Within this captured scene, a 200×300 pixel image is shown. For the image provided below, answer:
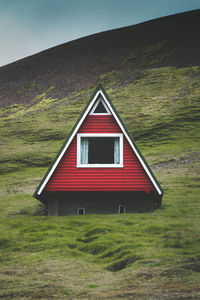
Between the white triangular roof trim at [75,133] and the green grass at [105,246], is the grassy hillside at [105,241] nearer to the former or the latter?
the green grass at [105,246]

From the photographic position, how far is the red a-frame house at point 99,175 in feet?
78.5

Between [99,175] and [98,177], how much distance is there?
144 mm

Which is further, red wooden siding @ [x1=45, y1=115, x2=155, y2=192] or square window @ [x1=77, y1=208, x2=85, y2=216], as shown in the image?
square window @ [x1=77, y1=208, x2=85, y2=216]

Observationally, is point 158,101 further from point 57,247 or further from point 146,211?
point 57,247

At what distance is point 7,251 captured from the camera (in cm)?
1917

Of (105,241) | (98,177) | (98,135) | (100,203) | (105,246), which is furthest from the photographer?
(100,203)

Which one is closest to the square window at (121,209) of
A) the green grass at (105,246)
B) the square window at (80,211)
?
the green grass at (105,246)

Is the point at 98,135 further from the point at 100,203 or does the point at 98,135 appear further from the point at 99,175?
the point at 100,203

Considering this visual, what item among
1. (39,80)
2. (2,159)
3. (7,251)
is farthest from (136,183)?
(39,80)

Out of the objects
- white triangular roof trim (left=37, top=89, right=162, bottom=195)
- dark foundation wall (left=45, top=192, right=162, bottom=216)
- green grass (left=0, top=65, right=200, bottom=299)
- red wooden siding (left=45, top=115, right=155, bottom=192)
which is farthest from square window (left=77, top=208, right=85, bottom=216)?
white triangular roof trim (left=37, top=89, right=162, bottom=195)

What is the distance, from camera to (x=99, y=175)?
79.8 feet

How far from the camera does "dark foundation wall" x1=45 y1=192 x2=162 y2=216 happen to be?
970 inches

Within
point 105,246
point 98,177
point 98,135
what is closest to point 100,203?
point 98,177

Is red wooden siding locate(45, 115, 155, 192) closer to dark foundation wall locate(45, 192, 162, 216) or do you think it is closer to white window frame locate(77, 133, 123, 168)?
white window frame locate(77, 133, 123, 168)
